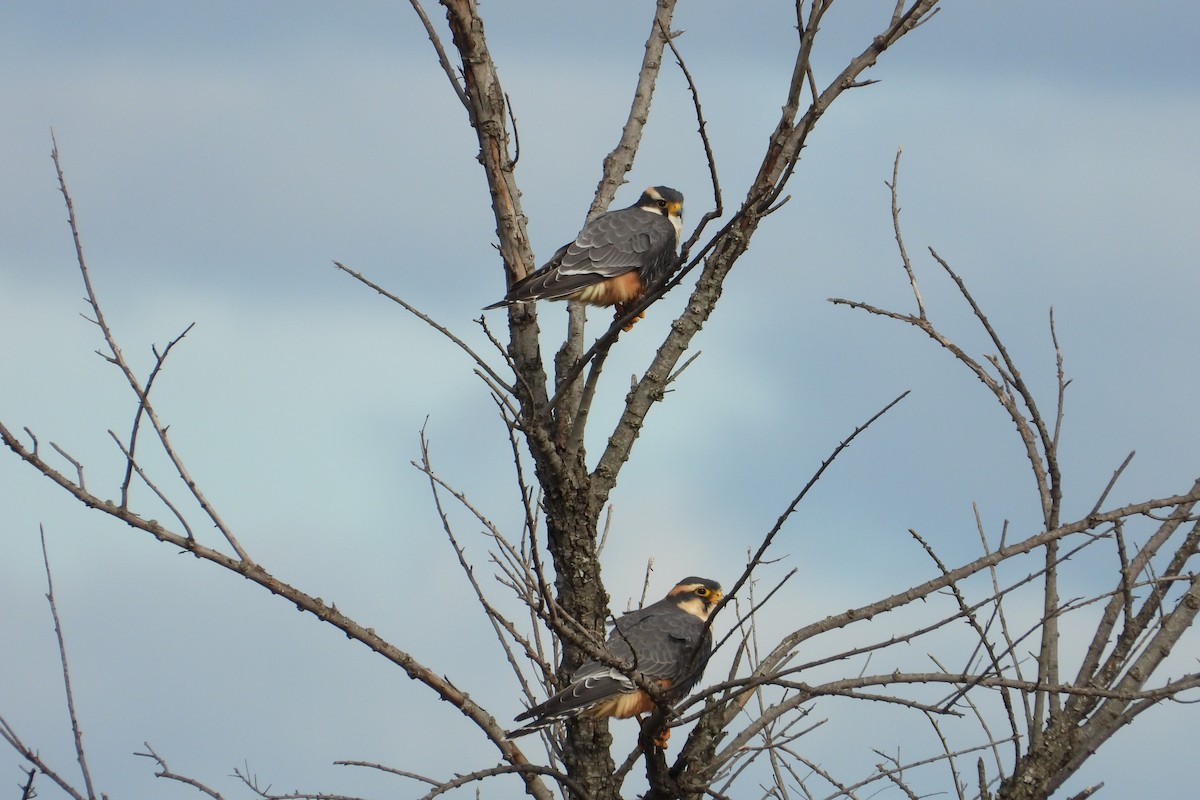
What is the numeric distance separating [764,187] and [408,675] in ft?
9.51

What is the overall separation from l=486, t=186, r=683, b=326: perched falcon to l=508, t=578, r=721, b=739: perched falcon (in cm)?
183

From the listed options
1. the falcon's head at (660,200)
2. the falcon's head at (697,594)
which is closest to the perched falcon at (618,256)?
the falcon's head at (660,200)

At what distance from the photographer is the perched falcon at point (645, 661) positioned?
16.8 ft

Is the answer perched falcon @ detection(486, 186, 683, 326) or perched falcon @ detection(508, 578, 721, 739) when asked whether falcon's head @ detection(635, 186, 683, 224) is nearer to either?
perched falcon @ detection(486, 186, 683, 326)

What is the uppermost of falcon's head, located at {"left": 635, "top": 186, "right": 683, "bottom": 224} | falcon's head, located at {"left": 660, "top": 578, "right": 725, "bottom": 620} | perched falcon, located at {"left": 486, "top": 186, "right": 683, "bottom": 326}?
falcon's head, located at {"left": 635, "top": 186, "right": 683, "bottom": 224}

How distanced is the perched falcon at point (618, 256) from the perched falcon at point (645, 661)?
6.00ft

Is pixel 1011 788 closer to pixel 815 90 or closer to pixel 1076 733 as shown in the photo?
pixel 1076 733

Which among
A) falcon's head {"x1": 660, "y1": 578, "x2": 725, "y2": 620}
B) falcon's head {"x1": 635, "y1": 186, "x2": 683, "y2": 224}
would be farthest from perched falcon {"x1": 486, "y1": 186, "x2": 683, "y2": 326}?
falcon's head {"x1": 660, "y1": 578, "x2": 725, "y2": 620}

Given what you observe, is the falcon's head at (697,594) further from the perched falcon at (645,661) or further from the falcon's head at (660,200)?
the falcon's head at (660,200)

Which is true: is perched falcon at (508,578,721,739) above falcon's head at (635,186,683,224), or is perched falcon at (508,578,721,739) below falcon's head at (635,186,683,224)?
below

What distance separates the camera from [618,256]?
7.10 m

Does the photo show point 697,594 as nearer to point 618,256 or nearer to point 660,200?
point 618,256

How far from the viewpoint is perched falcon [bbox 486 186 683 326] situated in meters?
6.42

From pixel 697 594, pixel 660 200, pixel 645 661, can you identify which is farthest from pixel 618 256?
pixel 645 661
